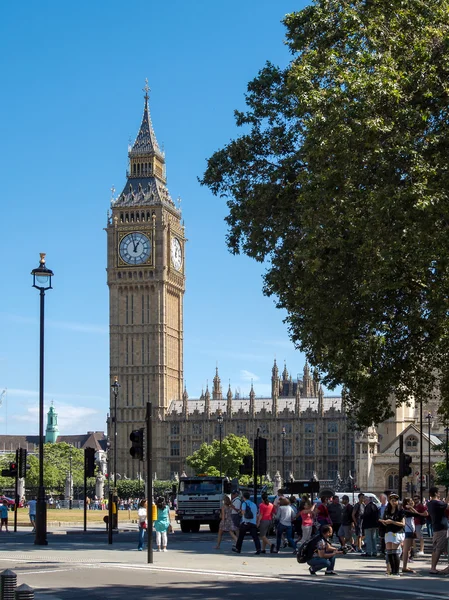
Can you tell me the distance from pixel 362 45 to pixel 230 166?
12.9 m

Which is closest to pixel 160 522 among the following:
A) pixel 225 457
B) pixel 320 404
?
pixel 225 457

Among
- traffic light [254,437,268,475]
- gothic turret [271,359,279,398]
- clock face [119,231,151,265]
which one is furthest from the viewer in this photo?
gothic turret [271,359,279,398]

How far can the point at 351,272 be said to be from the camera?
88.2 feet

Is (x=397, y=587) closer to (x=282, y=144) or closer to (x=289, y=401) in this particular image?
(x=282, y=144)

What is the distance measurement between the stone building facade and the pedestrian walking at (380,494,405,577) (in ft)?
392

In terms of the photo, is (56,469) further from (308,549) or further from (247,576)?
(308,549)

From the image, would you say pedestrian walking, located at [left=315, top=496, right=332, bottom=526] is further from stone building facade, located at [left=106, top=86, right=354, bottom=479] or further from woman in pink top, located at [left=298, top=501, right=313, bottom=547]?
stone building facade, located at [left=106, top=86, right=354, bottom=479]

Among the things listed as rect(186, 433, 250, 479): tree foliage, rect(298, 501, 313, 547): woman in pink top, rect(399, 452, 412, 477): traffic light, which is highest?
rect(186, 433, 250, 479): tree foliage

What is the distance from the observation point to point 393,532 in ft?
77.2

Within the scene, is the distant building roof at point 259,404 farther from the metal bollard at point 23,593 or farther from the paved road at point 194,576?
the metal bollard at point 23,593

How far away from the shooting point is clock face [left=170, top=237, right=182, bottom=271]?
149 meters

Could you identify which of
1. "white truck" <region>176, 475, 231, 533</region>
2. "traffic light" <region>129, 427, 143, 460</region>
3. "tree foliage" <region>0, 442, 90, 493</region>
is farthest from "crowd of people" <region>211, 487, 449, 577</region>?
"tree foliage" <region>0, 442, 90, 493</region>

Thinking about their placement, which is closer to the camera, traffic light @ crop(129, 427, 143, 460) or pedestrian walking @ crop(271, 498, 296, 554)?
traffic light @ crop(129, 427, 143, 460)

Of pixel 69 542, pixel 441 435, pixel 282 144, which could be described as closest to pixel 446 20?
pixel 282 144
